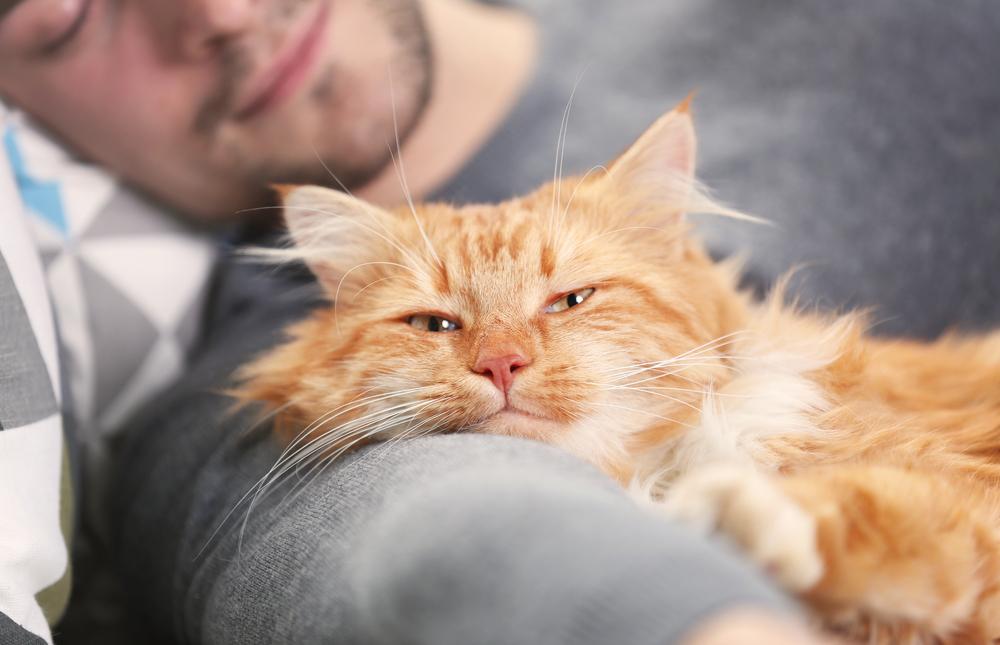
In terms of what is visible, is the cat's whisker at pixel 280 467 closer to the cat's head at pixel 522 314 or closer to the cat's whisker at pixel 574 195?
the cat's head at pixel 522 314

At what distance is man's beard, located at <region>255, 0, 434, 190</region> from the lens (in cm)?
205

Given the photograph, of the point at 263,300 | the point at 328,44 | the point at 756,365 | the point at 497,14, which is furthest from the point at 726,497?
the point at 497,14

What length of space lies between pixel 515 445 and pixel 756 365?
513 millimetres

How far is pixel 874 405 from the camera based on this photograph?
1.32 meters

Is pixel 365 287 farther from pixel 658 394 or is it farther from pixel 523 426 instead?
pixel 658 394

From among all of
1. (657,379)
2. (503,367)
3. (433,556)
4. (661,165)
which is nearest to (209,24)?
(661,165)

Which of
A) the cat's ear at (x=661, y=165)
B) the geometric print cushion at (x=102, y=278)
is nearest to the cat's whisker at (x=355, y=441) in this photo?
the cat's ear at (x=661, y=165)

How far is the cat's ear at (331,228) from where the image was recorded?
1.47m

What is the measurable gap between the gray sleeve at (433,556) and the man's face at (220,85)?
798mm

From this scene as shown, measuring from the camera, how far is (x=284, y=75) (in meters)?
2.00

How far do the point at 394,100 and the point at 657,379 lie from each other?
1167 millimetres

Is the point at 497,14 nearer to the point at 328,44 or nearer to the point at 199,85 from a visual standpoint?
the point at 328,44

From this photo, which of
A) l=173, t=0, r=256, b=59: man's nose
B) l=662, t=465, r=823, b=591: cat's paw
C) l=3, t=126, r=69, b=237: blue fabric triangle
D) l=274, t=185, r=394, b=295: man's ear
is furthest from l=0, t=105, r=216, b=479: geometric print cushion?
l=662, t=465, r=823, b=591: cat's paw

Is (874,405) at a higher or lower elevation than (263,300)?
higher
